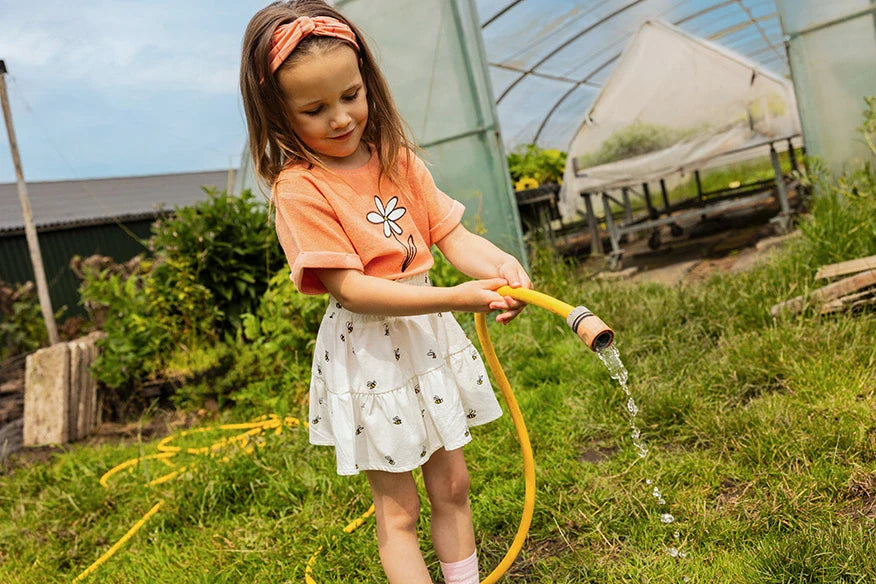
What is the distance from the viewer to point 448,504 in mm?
1753

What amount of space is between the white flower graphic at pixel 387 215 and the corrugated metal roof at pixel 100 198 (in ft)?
36.0

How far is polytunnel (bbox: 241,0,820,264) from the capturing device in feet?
15.3

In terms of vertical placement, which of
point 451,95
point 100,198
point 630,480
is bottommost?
point 630,480

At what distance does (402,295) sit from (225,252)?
10.9 feet

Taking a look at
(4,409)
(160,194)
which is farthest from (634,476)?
(160,194)

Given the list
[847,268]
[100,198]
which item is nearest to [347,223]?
[847,268]

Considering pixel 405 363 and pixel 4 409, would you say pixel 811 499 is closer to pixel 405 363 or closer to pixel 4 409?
pixel 405 363

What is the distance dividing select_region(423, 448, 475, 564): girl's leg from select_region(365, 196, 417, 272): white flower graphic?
0.48 meters

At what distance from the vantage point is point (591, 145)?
6.79 m

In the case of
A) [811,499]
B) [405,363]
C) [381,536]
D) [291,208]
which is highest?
[291,208]

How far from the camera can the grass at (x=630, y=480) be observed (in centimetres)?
181

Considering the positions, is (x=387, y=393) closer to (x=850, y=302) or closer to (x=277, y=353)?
(x=850, y=302)

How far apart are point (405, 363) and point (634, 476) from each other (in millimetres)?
930

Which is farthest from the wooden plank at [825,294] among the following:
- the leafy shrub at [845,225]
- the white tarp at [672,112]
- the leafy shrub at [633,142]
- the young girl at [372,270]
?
the leafy shrub at [633,142]
